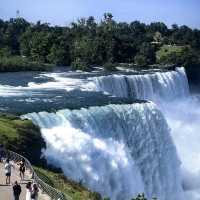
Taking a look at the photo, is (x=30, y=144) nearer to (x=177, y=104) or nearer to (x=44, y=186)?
(x=44, y=186)

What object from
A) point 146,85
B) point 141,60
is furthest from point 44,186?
point 141,60

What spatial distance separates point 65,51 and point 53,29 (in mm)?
21942

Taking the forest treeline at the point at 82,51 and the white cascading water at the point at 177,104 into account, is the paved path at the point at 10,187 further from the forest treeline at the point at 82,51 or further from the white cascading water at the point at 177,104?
the forest treeline at the point at 82,51

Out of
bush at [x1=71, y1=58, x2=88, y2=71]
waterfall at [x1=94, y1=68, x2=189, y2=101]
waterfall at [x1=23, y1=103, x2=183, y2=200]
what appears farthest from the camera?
bush at [x1=71, y1=58, x2=88, y2=71]

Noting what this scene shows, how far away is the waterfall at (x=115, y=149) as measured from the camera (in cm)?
3197

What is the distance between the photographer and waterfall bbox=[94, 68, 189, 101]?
186 ft

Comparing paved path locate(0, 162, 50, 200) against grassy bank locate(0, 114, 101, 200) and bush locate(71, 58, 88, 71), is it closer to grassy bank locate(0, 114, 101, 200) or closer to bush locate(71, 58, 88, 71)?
grassy bank locate(0, 114, 101, 200)

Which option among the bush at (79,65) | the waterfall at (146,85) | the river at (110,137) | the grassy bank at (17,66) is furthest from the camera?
the bush at (79,65)

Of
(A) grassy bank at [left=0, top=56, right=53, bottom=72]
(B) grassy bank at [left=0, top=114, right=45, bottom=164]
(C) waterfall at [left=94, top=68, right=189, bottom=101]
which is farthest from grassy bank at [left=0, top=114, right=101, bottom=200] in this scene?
(A) grassy bank at [left=0, top=56, right=53, bottom=72]

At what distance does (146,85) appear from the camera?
2441 inches

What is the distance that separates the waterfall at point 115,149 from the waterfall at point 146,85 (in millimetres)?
14591

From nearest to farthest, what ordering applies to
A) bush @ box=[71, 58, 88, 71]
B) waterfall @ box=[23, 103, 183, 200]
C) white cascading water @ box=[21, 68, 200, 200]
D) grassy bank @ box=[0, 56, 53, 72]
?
waterfall @ box=[23, 103, 183, 200] < white cascading water @ box=[21, 68, 200, 200] < grassy bank @ box=[0, 56, 53, 72] < bush @ box=[71, 58, 88, 71]

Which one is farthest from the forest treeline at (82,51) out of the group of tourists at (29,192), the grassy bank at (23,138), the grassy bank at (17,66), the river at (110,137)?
the group of tourists at (29,192)

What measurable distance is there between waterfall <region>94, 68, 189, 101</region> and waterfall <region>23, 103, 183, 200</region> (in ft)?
47.9
